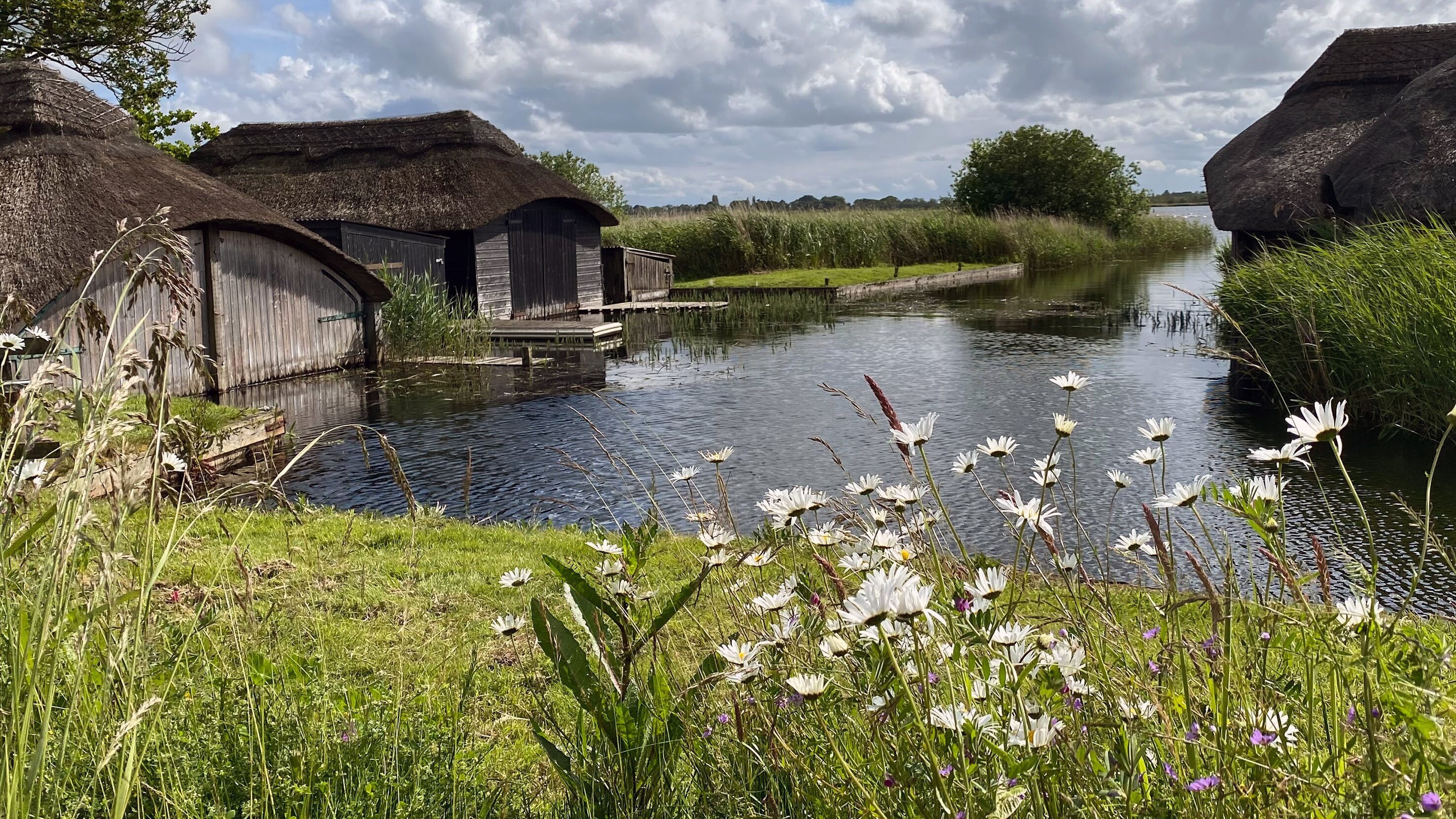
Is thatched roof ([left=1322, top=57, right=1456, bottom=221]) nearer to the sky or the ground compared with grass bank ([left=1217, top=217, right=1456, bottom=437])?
nearer to the sky

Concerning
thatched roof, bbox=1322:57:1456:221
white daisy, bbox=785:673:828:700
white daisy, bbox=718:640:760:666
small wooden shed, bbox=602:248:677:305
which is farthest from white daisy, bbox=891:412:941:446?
small wooden shed, bbox=602:248:677:305

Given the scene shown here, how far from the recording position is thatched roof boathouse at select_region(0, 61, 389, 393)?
1266 cm

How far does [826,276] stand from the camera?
31.1m

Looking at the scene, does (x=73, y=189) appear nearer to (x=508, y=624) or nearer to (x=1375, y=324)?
(x=508, y=624)

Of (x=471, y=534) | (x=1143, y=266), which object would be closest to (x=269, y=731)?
(x=471, y=534)

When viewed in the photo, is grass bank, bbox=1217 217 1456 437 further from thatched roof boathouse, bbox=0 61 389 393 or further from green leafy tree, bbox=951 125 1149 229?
green leafy tree, bbox=951 125 1149 229

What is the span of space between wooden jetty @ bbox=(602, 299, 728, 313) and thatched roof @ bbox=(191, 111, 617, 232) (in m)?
2.56

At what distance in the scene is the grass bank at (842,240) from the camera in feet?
116

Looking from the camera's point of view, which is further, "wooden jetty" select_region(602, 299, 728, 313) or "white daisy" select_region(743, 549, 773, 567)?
"wooden jetty" select_region(602, 299, 728, 313)

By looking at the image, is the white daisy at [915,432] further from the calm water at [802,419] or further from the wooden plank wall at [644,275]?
the wooden plank wall at [644,275]

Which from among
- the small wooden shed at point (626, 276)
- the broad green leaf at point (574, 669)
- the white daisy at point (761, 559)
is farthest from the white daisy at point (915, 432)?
the small wooden shed at point (626, 276)

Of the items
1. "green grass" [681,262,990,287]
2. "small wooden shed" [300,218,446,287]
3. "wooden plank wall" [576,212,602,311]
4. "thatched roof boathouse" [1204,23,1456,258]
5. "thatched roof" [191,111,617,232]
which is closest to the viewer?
"thatched roof boathouse" [1204,23,1456,258]

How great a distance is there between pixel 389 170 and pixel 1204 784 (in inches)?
911

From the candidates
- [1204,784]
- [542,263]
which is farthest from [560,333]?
[1204,784]
